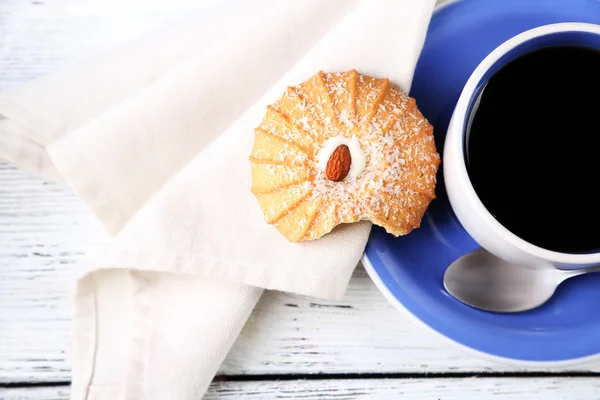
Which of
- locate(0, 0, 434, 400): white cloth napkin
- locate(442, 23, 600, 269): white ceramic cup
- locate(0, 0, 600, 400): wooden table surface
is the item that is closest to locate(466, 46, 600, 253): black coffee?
locate(442, 23, 600, 269): white ceramic cup

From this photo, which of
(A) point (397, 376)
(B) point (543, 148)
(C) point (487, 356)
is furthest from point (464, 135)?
(A) point (397, 376)

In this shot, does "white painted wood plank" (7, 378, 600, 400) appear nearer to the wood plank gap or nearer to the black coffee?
the wood plank gap

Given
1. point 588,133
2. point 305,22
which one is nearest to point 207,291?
point 305,22

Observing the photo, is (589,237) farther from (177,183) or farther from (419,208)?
(177,183)

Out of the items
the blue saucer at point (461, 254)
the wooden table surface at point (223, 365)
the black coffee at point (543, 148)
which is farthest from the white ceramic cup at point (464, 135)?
the wooden table surface at point (223, 365)

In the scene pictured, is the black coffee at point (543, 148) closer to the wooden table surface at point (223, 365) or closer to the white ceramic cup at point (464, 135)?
the white ceramic cup at point (464, 135)

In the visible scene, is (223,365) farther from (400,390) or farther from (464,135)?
(464,135)

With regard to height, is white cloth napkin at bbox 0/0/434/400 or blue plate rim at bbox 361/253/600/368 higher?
white cloth napkin at bbox 0/0/434/400
